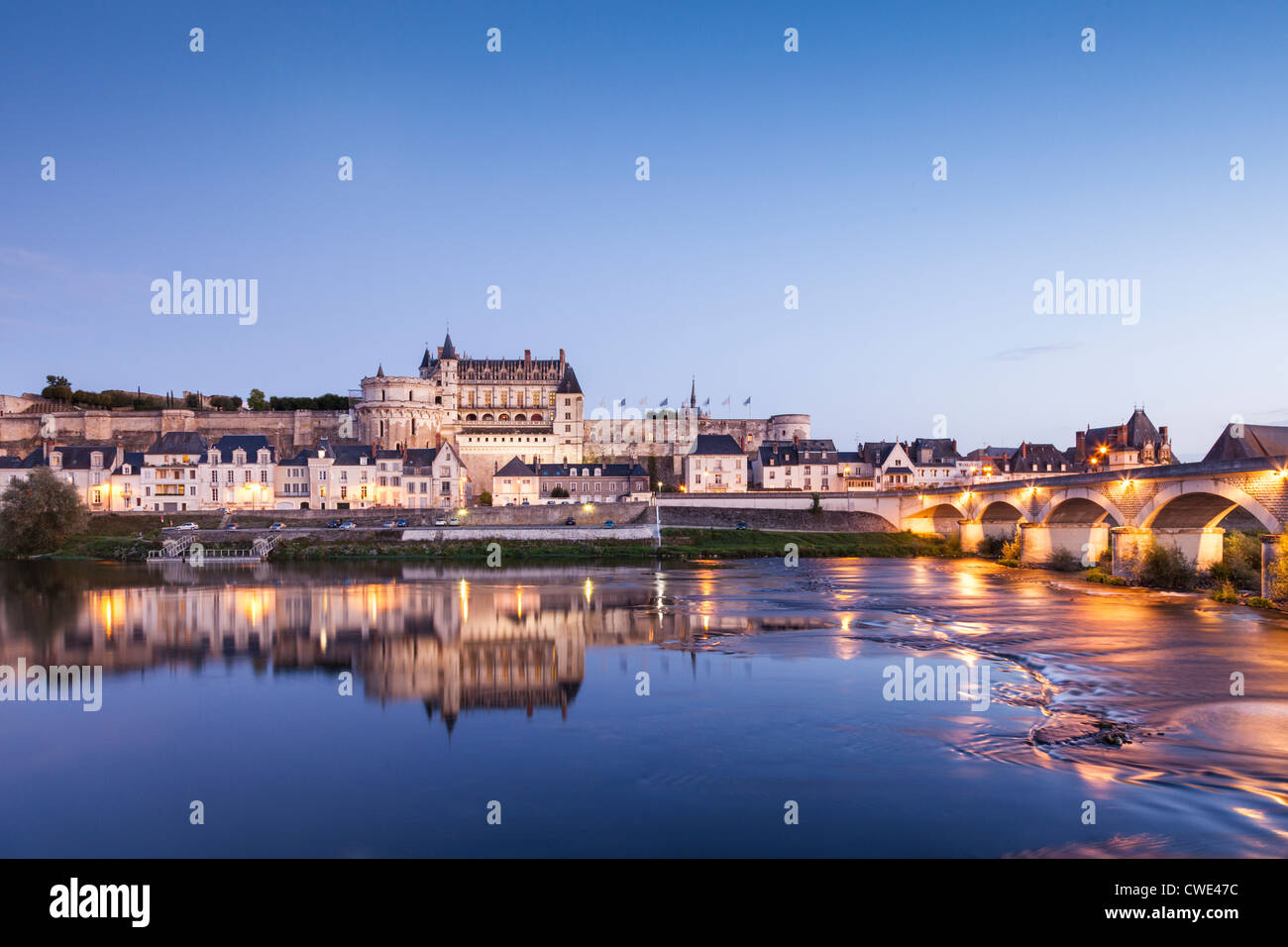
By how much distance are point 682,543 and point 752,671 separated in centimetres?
3166

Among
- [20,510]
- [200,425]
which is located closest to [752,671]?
[20,510]

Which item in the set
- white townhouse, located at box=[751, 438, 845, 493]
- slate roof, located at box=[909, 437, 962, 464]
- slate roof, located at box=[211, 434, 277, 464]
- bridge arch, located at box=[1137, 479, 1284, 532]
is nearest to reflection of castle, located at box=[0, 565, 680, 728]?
bridge arch, located at box=[1137, 479, 1284, 532]

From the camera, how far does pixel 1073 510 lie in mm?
35500

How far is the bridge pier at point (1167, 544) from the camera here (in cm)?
2748

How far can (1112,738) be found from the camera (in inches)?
429

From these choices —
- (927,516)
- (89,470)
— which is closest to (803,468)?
(927,516)

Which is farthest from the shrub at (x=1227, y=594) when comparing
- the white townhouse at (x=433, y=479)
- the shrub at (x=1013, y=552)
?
the white townhouse at (x=433, y=479)

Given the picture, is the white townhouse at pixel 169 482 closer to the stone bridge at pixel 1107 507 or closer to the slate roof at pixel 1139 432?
the stone bridge at pixel 1107 507

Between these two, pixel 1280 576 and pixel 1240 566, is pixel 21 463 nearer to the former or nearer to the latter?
pixel 1240 566

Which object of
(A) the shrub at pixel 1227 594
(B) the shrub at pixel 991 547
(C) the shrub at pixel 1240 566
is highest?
(C) the shrub at pixel 1240 566

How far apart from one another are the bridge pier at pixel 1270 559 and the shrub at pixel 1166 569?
4.18 m

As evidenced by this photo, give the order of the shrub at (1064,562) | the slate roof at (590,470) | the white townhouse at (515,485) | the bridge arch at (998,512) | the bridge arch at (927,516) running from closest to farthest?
the shrub at (1064,562), the bridge arch at (998,512), the bridge arch at (927,516), the white townhouse at (515,485), the slate roof at (590,470)
